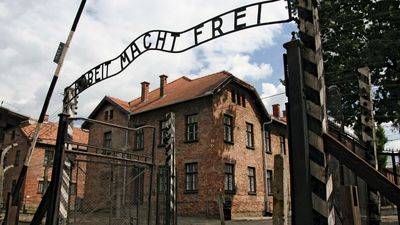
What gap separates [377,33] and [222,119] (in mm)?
10520

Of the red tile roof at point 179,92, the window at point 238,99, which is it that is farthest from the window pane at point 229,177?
the red tile roof at point 179,92

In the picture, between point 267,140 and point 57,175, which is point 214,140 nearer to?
point 267,140

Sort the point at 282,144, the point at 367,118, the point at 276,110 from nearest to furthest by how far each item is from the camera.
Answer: the point at 367,118 → the point at 282,144 → the point at 276,110

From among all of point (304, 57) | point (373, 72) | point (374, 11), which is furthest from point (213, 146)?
point (304, 57)

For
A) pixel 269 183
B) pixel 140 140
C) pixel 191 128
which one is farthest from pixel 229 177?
pixel 140 140

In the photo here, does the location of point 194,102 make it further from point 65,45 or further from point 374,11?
point 65,45

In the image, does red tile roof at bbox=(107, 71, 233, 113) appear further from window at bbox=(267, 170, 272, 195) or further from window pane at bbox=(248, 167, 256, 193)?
window at bbox=(267, 170, 272, 195)

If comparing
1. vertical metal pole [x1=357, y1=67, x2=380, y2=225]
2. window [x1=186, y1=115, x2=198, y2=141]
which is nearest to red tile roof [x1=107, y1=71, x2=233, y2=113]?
window [x1=186, y1=115, x2=198, y2=141]

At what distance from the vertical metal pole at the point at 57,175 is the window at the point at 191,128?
754 inches

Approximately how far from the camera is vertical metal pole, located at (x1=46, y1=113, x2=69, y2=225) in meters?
Answer: 5.57

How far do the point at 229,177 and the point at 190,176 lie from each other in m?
2.52

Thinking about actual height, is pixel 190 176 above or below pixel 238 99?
below

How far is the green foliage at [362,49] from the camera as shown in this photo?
57.1 ft

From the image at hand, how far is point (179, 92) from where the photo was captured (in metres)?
28.6
